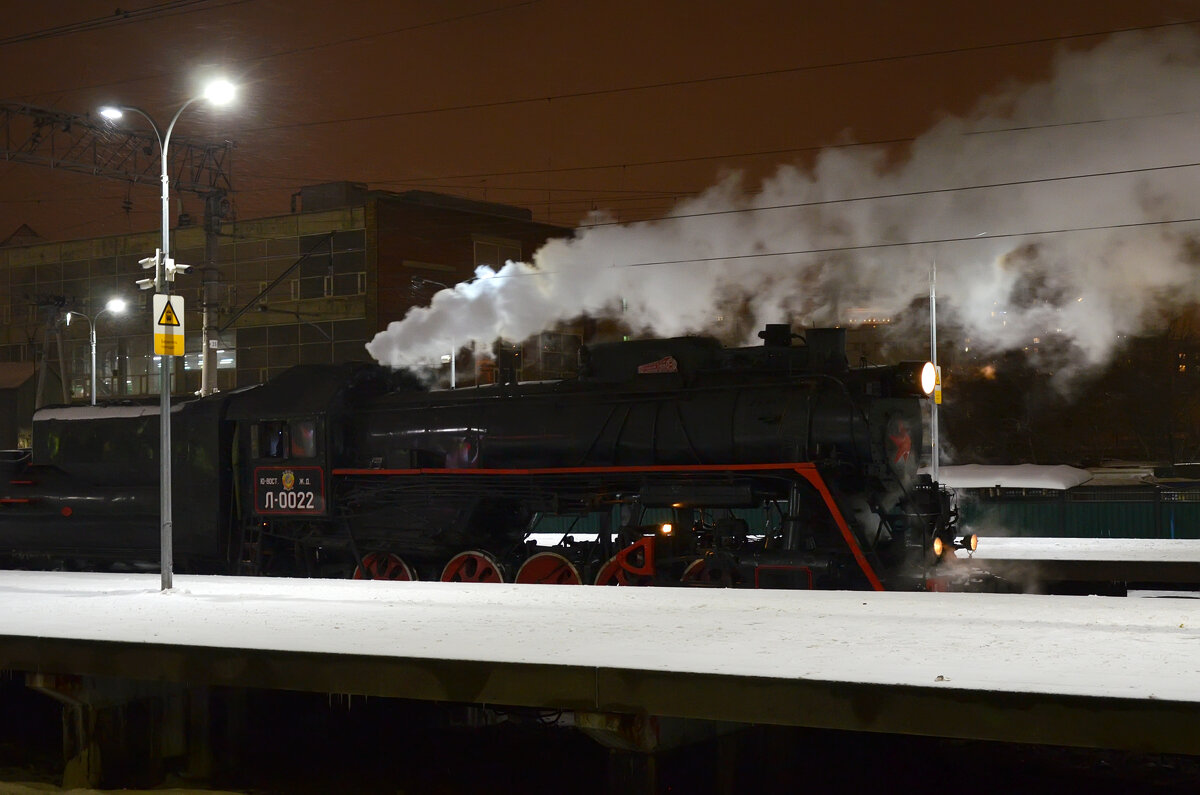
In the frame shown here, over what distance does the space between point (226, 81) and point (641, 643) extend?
10701mm

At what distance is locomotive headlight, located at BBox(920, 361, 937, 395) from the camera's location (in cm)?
1359

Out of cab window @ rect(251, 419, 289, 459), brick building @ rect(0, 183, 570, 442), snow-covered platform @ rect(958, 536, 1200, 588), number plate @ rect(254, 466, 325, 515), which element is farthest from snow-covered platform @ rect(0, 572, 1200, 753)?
brick building @ rect(0, 183, 570, 442)

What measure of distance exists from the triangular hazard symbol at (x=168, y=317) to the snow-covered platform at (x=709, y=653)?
4034 mm

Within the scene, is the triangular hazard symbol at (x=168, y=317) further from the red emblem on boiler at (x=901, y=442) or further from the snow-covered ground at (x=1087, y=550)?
the snow-covered ground at (x=1087, y=550)

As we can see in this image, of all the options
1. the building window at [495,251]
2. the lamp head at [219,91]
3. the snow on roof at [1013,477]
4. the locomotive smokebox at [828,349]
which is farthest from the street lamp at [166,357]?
the building window at [495,251]

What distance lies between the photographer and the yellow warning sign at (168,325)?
14.9 m

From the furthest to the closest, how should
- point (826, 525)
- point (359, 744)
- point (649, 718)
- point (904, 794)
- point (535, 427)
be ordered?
1. point (535, 427)
2. point (826, 525)
3. point (359, 744)
4. point (904, 794)
5. point (649, 718)

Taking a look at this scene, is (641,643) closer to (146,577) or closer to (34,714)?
(34,714)

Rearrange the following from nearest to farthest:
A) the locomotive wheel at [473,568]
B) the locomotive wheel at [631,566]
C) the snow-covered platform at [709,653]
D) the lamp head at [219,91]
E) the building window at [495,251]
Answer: the snow-covered platform at [709,653] → the locomotive wheel at [631,566] → the locomotive wheel at [473,568] → the lamp head at [219,91] → the building window at [495,251]

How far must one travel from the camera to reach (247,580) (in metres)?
14.7

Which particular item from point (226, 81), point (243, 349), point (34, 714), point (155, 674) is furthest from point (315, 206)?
point (155, 674)

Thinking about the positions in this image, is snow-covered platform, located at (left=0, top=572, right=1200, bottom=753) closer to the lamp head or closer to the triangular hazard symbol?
the triangular hazard symbol

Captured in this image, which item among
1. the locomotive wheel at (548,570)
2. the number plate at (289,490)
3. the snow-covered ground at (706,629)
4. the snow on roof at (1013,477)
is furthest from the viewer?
the snow on roof at (1013,477)

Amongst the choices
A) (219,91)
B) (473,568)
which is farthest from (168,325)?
(473,568)
